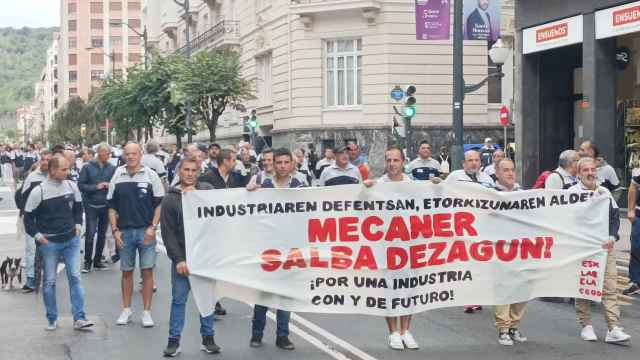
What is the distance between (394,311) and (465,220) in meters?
1.11

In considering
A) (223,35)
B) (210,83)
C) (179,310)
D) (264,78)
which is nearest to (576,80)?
(210,83)

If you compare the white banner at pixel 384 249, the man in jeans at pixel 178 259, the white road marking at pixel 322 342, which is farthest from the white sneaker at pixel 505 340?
the man in jeans at pixel 178 259

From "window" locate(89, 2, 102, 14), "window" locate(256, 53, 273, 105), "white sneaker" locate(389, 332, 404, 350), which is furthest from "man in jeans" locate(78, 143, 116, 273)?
"window" locate(89, 2, 102, 14)

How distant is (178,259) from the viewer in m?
8.57

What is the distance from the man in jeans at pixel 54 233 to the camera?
9734 mm

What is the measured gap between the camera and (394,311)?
8.76 metres

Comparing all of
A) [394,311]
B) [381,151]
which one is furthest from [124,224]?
[381,151]

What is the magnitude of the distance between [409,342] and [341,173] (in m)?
3.72

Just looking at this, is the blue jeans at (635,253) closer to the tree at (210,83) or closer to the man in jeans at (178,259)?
the man in jeans at (178,259)

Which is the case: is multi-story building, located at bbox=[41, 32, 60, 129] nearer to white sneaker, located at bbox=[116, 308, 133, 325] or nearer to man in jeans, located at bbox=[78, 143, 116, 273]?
man in jeans, located at bbox=[78, 143, 116, 273]

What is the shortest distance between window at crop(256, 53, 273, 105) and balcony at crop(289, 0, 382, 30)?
538 centimetres

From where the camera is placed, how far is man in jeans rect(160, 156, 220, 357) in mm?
8523

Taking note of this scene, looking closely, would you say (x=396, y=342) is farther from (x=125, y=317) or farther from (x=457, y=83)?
(x=457, y=83)

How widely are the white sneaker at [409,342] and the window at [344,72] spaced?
30.1 m
